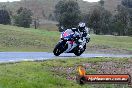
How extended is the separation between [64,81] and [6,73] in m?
2.03

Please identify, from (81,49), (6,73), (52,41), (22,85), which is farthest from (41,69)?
(52,41)

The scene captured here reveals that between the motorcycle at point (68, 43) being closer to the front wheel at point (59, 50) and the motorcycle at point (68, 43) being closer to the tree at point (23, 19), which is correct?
the front wheel at point (59, 50)

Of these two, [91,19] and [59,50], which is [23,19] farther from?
[59,50]

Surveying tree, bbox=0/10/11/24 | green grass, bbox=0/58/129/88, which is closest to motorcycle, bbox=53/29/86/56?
green grass, bbox=0/58/129/88

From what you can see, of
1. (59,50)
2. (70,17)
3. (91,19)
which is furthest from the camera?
(91,19)

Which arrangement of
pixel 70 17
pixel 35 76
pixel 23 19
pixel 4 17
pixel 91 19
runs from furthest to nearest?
pixel 23 19, pixel 4 17, pixel 91 19, pixel 70 17, pixel 35 76

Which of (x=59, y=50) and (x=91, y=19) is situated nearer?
(x=59, y=50)

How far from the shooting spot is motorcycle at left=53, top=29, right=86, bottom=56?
21.3 m

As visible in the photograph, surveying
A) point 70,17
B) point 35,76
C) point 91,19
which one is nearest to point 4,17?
point 70,17

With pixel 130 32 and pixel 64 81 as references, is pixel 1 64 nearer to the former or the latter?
pixel 64 81

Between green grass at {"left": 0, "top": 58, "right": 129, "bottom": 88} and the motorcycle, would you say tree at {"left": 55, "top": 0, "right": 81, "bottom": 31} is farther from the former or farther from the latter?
green grass at {"left": 0, "top": 58, "right": 129, "bottom": 88}

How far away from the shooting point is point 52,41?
1825 inches

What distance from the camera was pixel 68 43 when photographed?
21516mm

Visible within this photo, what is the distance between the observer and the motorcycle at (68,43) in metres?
21.3
